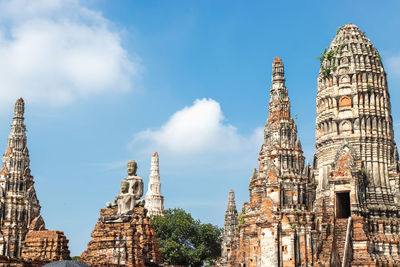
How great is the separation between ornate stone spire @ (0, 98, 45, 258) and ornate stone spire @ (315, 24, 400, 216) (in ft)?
78.6

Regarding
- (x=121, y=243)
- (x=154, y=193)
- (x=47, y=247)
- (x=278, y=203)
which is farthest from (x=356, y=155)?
(x=154, y=193)

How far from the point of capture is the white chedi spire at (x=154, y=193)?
251ft

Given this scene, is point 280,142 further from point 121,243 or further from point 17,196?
Answer: point 17,196

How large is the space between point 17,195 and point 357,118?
96.7 feet

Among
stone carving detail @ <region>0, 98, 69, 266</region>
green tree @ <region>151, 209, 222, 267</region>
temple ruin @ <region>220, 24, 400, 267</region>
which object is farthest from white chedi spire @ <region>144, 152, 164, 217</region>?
temple ruin @ <region>220, 24, 400, 267</region>

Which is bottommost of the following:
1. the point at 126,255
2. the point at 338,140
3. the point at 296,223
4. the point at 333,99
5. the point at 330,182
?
the point at 126,255

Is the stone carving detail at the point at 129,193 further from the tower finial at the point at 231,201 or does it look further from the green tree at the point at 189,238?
the green tree at the point at 189,238

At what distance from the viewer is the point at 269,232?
33156 millimetres

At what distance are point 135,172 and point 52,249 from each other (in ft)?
13.7

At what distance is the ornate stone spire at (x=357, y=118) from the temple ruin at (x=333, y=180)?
2.9 inches

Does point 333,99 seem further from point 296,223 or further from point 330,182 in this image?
point 296,223

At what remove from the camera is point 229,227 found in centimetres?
4794

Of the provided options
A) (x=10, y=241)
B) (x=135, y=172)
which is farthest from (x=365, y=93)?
(x=10, y=241)

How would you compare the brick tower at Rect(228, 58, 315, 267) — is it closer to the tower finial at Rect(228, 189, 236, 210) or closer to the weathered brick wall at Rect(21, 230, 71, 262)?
the tower finial at Rect(228, 189, 236, 210)
